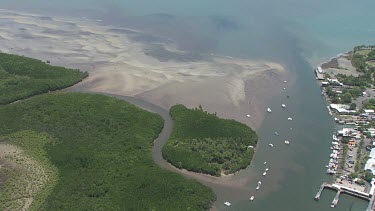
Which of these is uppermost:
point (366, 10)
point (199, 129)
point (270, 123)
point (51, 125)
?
point (366, 10)

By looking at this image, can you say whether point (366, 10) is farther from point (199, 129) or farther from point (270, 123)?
point (199, 129)

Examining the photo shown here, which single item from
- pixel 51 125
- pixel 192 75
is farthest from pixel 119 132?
pixel 192 75

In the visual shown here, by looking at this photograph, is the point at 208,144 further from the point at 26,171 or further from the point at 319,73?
the point at 319,73

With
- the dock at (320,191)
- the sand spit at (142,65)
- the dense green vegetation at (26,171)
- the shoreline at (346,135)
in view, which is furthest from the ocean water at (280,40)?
the dense green vegetation at (26,171)

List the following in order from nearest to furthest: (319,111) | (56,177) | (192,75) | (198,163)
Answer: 1. (56,177)
2. (198,163)
3. (319,111)
4. (192,75)

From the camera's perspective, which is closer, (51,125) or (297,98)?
(51,125)

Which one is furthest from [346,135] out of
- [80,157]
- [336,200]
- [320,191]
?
[80,157]

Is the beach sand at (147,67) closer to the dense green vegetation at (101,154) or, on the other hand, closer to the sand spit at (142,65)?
the sand spit at (142,65)

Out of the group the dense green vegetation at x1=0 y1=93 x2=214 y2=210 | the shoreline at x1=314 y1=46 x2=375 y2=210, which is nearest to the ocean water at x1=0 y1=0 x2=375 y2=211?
the shoreline at x1=314 y1=46 x2=375 y2=210
